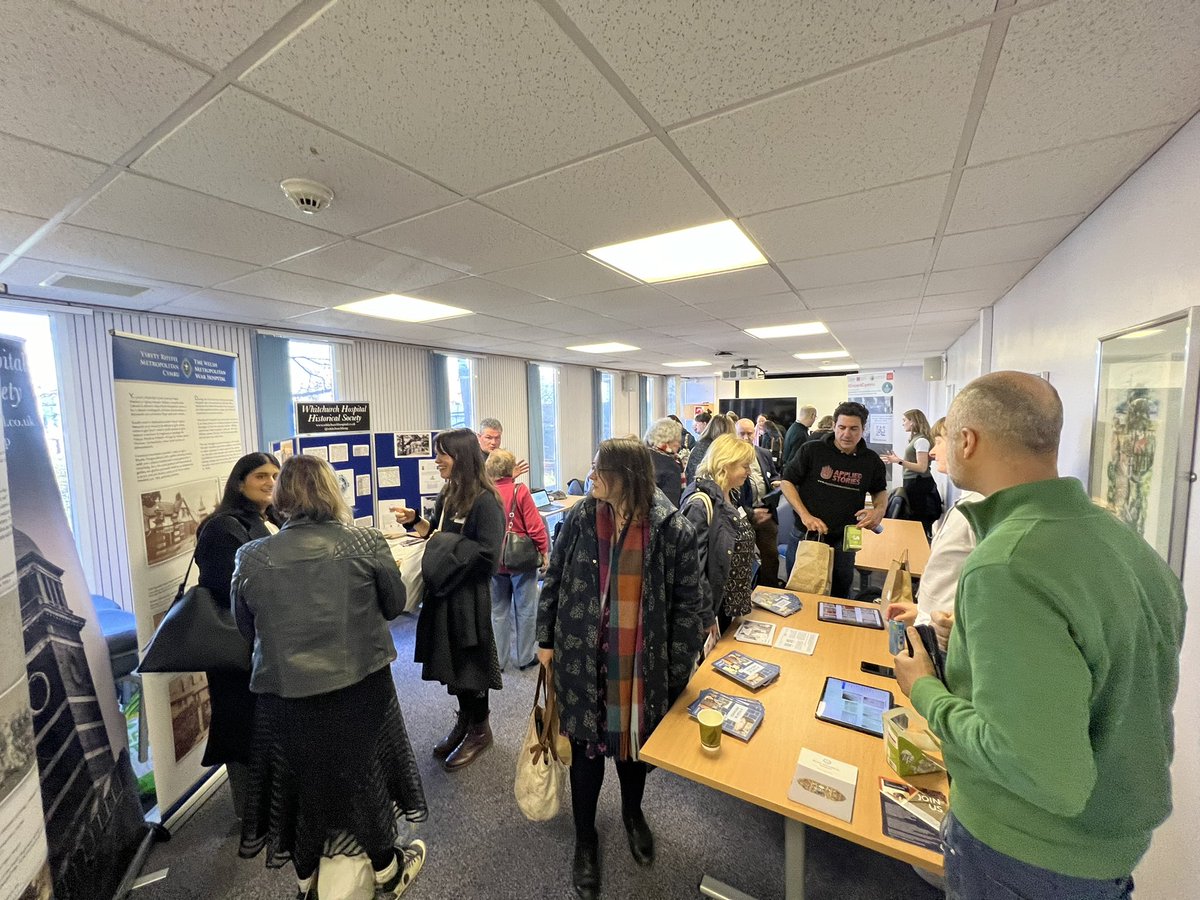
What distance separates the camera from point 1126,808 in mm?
766

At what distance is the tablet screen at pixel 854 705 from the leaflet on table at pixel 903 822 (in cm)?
23

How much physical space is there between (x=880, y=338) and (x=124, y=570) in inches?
295

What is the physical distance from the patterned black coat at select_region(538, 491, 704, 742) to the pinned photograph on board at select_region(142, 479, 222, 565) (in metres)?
1.81

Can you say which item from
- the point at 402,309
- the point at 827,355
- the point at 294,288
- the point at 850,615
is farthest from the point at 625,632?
the point at 827,355

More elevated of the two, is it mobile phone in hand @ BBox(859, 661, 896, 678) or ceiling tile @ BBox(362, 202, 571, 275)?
ceiling tile @ BBox(362, 202, 571, 275)

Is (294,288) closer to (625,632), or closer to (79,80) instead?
(79,80)

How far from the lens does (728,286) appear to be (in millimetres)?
2926

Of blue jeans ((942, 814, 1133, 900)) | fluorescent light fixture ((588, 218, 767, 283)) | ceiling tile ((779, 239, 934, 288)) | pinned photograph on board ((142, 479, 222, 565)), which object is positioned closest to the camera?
blue jeans ((942, 814, 1133, 900))

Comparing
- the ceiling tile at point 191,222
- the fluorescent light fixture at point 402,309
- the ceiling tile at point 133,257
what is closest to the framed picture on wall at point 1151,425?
the ceiling tile at point 191,222

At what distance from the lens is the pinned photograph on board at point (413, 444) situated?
418 centimetres

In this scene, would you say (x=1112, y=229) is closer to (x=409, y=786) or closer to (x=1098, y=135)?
(x=1098, y=135)

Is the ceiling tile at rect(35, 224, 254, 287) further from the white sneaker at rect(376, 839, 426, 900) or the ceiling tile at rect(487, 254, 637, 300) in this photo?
the white sneaker at rect(376, 839, 426, 900)

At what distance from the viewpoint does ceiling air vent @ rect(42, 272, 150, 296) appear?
247cm

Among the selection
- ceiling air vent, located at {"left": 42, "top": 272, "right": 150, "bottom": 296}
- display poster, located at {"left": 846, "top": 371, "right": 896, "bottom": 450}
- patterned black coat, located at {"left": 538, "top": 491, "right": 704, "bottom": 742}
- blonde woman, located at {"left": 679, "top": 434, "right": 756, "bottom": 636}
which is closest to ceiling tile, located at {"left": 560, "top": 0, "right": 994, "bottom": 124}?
patterned black coat, located at {"left": 538, "top": 491, "right": 704, "bottom": 742}
